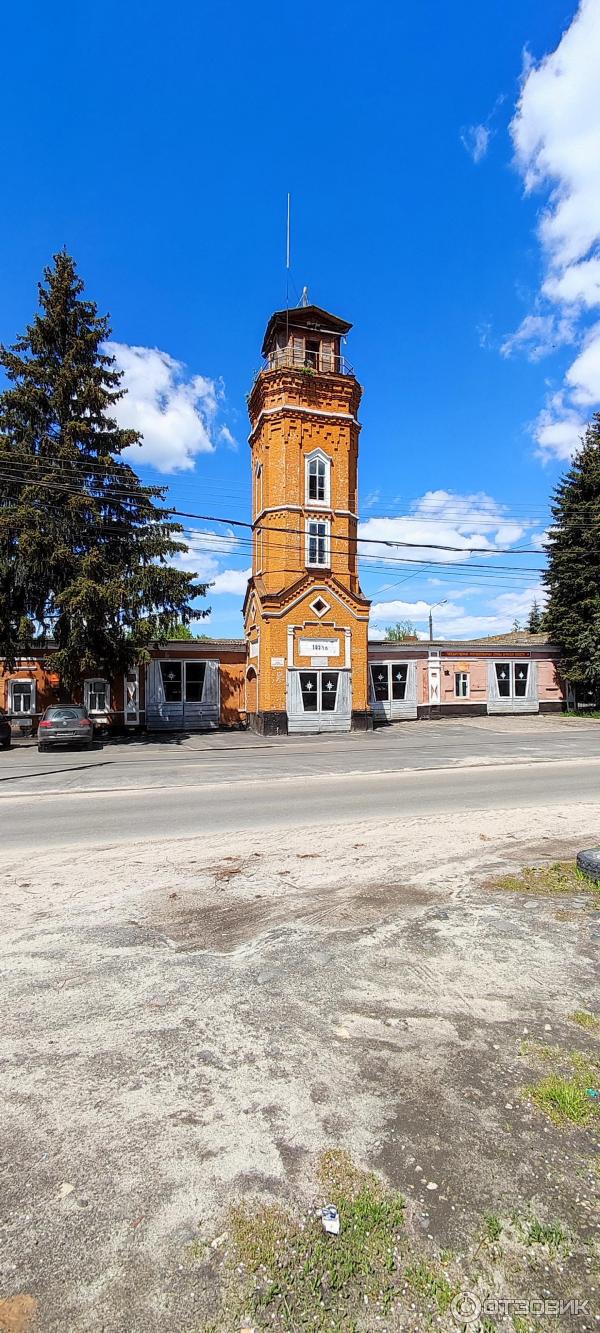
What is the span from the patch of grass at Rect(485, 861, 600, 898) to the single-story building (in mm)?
20290

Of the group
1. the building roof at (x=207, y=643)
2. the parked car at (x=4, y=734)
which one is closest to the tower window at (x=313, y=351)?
the building roof at (x=207, y=643)

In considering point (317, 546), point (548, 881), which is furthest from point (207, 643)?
point (548, 881)

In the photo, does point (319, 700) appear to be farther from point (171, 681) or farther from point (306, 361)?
point (306, 361)

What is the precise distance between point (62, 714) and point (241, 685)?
10.7m

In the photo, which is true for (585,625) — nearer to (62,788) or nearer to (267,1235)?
(62,788)

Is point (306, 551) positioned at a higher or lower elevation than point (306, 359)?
lower

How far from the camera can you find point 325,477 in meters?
28.3

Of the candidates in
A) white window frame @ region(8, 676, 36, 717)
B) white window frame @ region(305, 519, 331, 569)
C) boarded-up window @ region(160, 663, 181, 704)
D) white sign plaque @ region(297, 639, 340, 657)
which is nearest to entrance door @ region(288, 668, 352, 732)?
white sign plaque @ region(297, 639, 340, 657)

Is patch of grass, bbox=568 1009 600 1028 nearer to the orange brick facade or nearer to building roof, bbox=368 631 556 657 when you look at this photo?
the orange brick facade

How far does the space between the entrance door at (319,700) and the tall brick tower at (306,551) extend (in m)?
0.04

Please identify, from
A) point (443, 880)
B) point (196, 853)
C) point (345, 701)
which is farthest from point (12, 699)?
point (443, 880)

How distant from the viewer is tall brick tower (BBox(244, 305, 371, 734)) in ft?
86.6

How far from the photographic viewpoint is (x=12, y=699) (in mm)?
28125

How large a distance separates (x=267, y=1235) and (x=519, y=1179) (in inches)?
39.7
